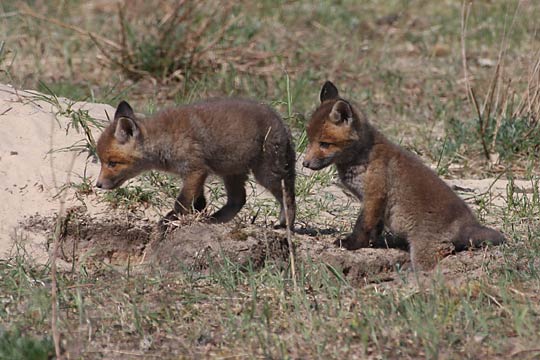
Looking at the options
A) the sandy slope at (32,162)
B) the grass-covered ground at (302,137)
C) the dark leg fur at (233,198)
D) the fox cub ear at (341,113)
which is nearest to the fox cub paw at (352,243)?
the grass-covered ground at (302,137)

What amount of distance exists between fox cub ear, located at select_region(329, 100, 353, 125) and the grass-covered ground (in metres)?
1.32

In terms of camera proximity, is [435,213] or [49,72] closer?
[435,213]

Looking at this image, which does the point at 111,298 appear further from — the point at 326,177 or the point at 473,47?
the point at 473,47

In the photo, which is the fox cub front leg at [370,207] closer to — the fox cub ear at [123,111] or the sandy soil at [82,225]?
the sandy soil at [82,225]

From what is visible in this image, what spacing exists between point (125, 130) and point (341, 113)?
1.79 m

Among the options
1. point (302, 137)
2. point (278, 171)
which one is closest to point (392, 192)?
point (278, 171)

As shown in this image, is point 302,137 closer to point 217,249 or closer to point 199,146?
point 199,146

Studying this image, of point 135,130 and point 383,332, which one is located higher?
point 135,130

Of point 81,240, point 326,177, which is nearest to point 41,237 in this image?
point 81,240

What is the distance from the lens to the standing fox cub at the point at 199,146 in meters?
7.75

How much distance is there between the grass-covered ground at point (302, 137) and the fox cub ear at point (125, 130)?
73 cm

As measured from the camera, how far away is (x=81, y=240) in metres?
8.09

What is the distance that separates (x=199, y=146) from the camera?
305 inches

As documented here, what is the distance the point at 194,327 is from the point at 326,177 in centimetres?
369
